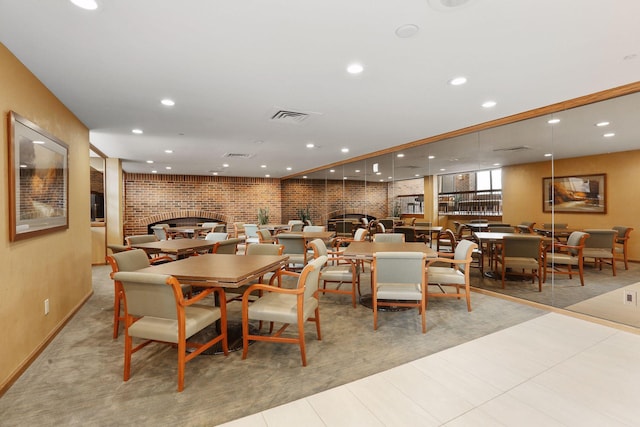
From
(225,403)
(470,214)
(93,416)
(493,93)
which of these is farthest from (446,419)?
(470,214)

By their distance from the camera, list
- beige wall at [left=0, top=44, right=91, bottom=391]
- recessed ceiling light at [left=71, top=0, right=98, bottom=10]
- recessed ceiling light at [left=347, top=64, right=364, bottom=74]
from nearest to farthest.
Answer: recessed ceiling light at [left=71, top=0, right=98, bottom=10] → beige wall at [left=0, top=44, right=91, bottom=391] → recessed ceiling light at [left=347, top=64, right=364, bottom=74]

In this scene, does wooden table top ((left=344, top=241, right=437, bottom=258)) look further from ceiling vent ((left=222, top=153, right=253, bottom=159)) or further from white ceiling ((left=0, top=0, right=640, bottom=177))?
ceiling vent ((left=222, top=153, right=253, bottom=159))

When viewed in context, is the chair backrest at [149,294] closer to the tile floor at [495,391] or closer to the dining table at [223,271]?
the dining table at [223,271]

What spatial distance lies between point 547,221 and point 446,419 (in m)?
3.29

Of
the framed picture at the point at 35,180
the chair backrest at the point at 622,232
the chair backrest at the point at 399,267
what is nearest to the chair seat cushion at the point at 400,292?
the chair backrest at the point at 399,267

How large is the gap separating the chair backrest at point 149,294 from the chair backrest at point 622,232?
444 cm

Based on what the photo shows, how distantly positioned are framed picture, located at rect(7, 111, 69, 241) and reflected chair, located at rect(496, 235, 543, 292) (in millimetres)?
5350

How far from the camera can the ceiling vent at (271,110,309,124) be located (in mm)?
3904

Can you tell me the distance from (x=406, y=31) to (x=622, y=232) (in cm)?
334

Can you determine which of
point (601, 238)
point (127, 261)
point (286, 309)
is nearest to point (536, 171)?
point (601, 238)

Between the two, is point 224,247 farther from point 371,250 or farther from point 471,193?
point 471,193

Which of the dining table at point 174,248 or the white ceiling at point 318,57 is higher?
the white ceiling at point 318,57

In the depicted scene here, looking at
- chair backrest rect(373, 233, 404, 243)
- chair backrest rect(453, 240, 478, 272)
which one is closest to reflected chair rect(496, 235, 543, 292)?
chair backrest rect(453, 240, 478, 272)

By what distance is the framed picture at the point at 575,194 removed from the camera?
11.4 ft
